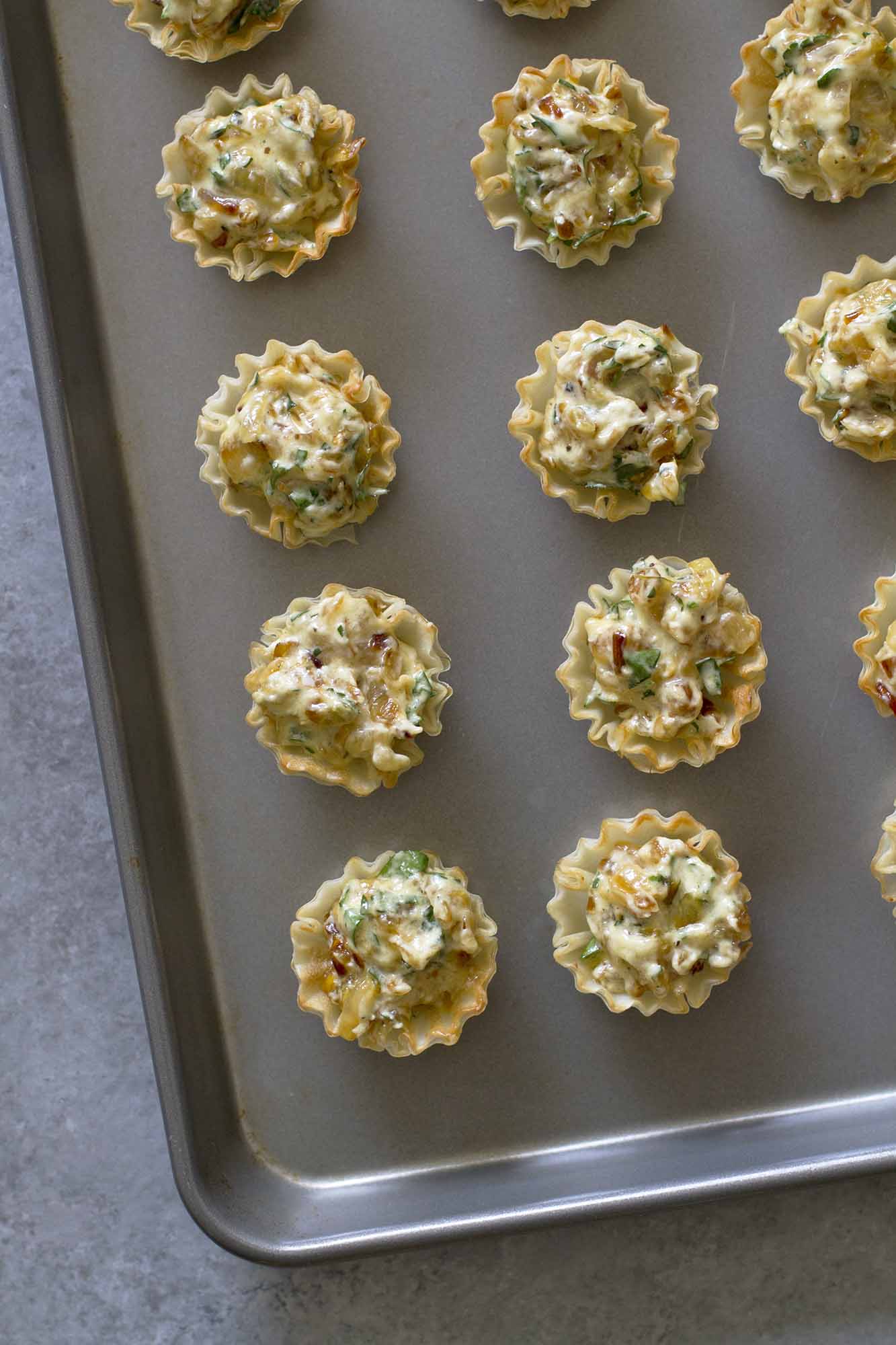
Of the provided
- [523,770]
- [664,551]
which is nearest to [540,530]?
[664,551]

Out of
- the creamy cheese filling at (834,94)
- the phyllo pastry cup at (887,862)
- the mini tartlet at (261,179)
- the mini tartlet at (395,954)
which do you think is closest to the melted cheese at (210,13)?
the mini tartlet at (261,179)

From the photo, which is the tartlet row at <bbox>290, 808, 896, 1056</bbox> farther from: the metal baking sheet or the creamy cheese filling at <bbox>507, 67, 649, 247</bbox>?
the creamy cheese filling at <bbox>507, 67, 649, 247</bbox>

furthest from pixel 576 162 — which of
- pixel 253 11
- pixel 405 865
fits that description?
pixel 405 865

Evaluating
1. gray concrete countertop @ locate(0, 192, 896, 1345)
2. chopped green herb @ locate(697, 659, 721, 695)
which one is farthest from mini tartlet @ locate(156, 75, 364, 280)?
chopped green herb @ locate(697, 659, 721, 695)

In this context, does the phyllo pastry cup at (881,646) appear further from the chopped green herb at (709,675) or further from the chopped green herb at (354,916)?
the chopped green herb at (354,916)

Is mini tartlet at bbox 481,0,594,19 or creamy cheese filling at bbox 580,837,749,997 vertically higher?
mini tartlet at bbox 481,0,594,19
